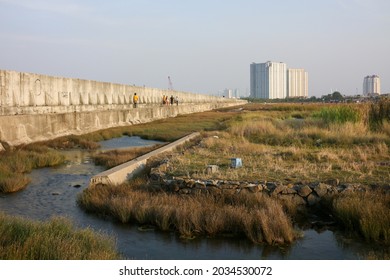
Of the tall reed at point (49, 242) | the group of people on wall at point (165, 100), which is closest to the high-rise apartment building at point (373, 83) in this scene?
the group of people on wall at point (165, 100)

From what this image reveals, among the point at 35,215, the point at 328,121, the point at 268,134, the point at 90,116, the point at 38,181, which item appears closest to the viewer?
the point at 35,215

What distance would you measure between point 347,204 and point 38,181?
26.4 feet

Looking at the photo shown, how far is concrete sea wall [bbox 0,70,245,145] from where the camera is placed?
18402mm

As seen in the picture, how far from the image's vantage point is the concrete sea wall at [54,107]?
18.4 metres

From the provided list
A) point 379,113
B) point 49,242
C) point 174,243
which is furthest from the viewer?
point 379,113

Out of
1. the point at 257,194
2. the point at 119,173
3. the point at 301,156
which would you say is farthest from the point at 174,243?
the point at 301,156

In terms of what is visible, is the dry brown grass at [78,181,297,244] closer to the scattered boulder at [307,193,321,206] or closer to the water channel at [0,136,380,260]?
the water channel at [0,136,380,260]

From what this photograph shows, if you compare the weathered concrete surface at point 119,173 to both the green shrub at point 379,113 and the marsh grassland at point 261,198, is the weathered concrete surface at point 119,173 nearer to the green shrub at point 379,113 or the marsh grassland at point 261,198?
the marsh grassland at point 261,198

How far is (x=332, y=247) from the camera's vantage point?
7047 mm

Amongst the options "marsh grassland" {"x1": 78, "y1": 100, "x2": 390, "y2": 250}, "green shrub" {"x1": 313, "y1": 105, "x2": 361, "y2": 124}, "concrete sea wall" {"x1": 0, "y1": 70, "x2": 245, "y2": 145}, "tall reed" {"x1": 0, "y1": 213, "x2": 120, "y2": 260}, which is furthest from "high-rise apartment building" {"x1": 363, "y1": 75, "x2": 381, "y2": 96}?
"tall reed" {"x1": 0, "y1": 213, "x2": 120, "y2": 260}

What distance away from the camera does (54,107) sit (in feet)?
83.3

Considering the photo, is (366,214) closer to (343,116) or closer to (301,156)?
(301,156)

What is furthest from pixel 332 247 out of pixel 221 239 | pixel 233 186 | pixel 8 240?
pixel 8 240

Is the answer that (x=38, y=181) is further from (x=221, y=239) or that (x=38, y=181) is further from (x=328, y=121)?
(x=328, y=121)
